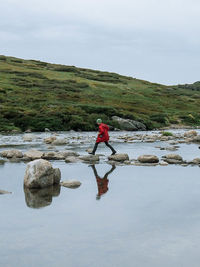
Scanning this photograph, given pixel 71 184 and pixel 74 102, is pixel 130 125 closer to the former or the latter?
pixel 74 102

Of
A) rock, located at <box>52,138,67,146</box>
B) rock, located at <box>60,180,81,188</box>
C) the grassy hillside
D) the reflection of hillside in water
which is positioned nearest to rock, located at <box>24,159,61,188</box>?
the reflection of hillside in water

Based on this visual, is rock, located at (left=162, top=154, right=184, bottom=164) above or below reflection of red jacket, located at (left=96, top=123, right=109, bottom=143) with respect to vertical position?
below

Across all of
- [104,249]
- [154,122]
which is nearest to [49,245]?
[104,249]

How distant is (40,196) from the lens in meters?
13.3

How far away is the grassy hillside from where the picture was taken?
5398 centimetres

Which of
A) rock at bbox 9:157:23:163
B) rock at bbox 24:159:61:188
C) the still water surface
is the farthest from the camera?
rock at bbox 9:157:23:163

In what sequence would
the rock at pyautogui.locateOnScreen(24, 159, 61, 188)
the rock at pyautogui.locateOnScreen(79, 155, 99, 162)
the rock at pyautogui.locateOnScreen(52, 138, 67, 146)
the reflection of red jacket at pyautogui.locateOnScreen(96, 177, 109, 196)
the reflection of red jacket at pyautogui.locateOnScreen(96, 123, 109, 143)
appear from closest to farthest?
the reflection of red jacket at pyautogui.locateOnScreen(96, 177, 109, 196) < the rock at pyautogui.locateOnScreen(24, 159, 61, 188) < the rock at pyautogui.locateOnScreen(79, 155, 99, 162) < the reflection of red jacket at pyautogui.locateOnScreen(96, 123, 109, 143) < the rock at pyautogui.locateOnScreen(52, 138, 67, 146)

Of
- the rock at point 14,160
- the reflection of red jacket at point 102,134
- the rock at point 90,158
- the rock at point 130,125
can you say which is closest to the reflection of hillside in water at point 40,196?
the rock at point 14,160

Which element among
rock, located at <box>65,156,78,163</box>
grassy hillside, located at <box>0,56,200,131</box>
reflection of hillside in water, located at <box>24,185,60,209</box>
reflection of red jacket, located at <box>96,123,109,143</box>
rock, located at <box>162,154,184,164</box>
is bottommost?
reflection of hillside in water, located at <box>24,185,60,209</box>

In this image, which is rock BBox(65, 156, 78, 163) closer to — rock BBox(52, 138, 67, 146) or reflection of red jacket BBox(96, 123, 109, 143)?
reflection of red jacket BBox(96, 123, 109, 143)

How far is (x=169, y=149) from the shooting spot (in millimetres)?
28922

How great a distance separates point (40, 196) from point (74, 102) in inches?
2226

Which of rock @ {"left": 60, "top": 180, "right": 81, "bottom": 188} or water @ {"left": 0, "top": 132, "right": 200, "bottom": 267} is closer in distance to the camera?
water @ {"left": 0, "top": 132, "right": 200, "bottom": 267}

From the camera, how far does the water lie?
7.95m
